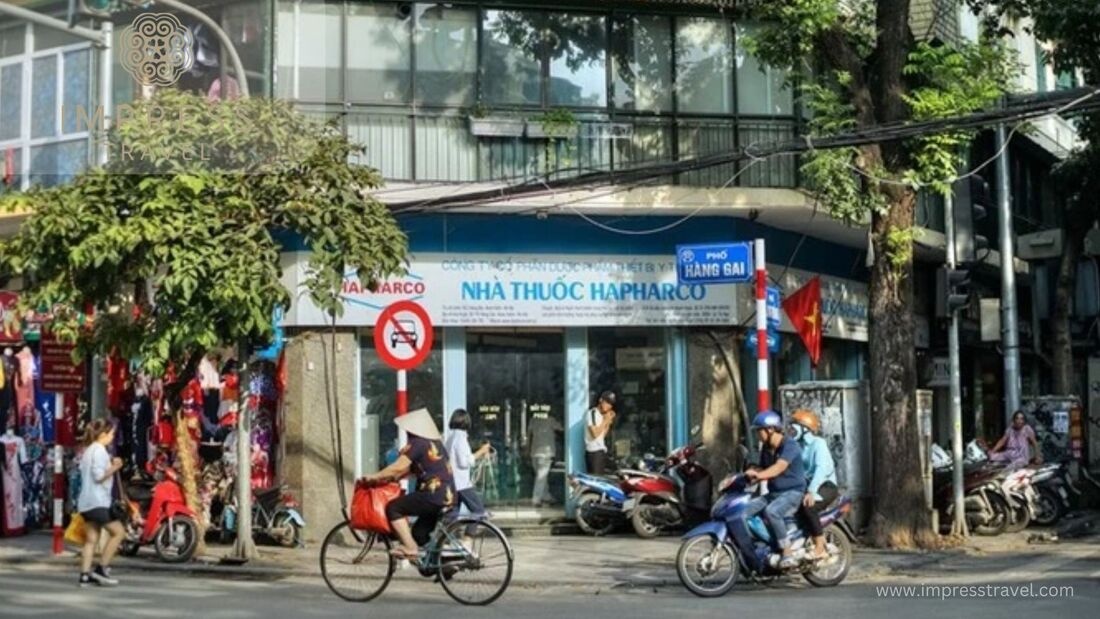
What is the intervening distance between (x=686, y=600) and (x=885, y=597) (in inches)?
67.1

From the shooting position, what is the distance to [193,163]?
14.0 metres

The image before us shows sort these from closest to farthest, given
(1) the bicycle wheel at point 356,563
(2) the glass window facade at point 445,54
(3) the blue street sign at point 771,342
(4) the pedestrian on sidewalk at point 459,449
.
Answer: (1) the bicycle wheel at point 356,563
(4) the pedestrian on sidewalk at point 459,449
(3) the blue street sign at point 771,342
(2) the glass window facade at point 445,54

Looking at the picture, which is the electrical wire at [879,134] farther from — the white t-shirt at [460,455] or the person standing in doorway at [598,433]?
the person standing in doorway at [598,433]

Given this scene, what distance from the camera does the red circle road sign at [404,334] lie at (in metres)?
14.1

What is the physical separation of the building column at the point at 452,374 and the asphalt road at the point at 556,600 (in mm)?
4834

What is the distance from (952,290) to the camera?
1577 cm

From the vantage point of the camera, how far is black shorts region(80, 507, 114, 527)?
12812mm

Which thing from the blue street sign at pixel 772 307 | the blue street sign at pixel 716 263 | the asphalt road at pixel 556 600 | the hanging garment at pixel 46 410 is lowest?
the asphalt road at pixel 556 600

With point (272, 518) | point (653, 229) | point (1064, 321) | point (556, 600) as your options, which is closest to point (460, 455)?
point (272, 518)

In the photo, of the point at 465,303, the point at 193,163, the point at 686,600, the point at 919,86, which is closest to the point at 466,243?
the point at 465,303

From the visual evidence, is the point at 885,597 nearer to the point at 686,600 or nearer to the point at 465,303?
the point at 686,600

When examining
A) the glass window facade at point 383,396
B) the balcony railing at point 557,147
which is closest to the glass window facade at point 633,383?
the glass window facade at point 383,396

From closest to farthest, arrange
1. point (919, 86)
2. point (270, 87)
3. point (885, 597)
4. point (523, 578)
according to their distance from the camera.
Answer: point (885, 597) → point (523, 578) → point (919, 86) → point (270, 87)

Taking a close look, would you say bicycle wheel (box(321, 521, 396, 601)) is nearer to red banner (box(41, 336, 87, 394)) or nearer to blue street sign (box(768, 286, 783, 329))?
red banner (box(41, 336, 87, 394))
